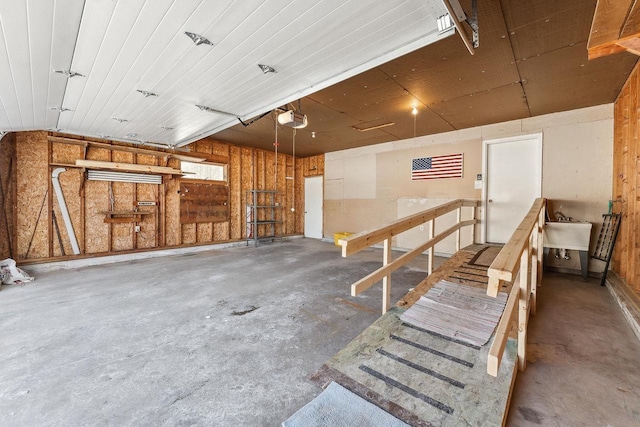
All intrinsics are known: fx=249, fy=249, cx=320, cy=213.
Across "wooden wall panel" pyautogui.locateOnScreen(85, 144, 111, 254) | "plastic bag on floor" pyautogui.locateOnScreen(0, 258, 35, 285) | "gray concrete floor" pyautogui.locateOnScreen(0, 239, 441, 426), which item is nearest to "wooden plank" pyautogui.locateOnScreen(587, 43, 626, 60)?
"gray concrete floor" pyautogui.locateOnScreen(0, 239, 441, 426)

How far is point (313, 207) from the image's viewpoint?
9234 millimetres

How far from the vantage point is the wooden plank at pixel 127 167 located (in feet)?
17.1

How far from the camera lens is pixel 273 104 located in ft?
11.7

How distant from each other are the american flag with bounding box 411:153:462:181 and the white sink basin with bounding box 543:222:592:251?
209cm

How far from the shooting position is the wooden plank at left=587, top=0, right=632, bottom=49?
1366 millimetres

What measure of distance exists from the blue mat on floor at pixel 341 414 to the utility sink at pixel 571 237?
14.8 ft

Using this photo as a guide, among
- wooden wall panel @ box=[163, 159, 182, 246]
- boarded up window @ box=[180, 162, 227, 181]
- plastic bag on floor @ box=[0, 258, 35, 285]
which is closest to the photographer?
plastic bag on floor @ box=[0, 258, 35, 285]

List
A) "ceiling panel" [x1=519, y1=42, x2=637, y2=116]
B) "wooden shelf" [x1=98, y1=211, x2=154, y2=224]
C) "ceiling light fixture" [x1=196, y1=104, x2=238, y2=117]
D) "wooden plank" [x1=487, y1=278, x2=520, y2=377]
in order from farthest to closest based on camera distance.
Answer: "wooden shelf" [x1=98, y1=211, x2=154, y2=224] < "ceiling light fixture" [x1=196, y1=104, x2=238, y2=117] < "ceiling panel" [x1=519, y1=42, x2=637, y2=116] < "wooden plank" [x1=487, y1=278, x2=520, y2=377]

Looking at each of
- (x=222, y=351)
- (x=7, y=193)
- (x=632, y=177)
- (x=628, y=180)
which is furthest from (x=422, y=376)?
(x=7, y=193)

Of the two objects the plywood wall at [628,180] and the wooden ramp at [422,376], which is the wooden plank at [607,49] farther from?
the plywood wall at [628,180]

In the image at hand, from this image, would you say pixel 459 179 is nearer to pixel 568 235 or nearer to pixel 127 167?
pixel 568 235

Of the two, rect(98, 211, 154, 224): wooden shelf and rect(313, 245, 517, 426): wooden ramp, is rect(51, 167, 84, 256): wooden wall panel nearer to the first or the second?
rect(98, 211, 154, 224): wooden shelf

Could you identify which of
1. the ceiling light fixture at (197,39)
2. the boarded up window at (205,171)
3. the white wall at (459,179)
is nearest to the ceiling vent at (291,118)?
the ceiling light fixture at (197,39)

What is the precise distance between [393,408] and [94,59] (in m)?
3.73
